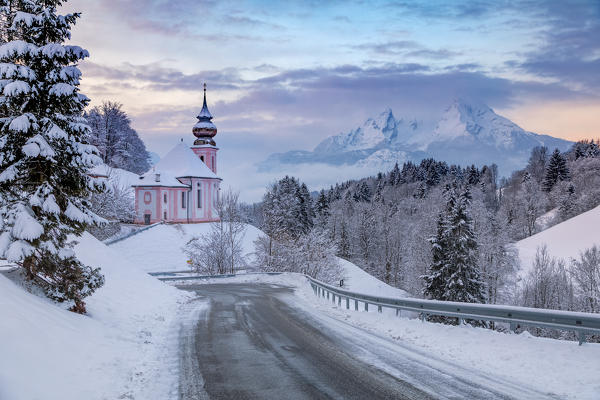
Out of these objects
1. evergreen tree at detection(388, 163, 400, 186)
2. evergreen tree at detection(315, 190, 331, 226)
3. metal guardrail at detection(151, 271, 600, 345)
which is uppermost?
evergreen tree at detection(388, 163, 400, 186)

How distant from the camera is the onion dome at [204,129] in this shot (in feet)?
272

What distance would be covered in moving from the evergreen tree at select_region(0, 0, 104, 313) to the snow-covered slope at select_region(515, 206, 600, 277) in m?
69.2

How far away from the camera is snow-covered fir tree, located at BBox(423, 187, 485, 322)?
37.9m

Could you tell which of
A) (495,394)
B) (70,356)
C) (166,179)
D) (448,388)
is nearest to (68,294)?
(70,356)

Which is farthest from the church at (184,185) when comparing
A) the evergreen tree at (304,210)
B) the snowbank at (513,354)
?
the snowbank at (513,354)

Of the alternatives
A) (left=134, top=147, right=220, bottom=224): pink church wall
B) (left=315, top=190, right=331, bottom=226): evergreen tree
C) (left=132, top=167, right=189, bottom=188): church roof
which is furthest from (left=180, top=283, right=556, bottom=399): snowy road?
(left=315, top=190, right=331, bottom=226): evergreen tree

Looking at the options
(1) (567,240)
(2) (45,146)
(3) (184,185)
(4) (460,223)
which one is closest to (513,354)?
(2) (45,146)

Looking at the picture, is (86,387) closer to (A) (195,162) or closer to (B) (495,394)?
(B) (495,394)

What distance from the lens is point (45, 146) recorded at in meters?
10.6

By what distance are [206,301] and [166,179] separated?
5041cm

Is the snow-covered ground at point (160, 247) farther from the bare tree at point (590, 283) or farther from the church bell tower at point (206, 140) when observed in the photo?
the bare tree at point (590, 283)

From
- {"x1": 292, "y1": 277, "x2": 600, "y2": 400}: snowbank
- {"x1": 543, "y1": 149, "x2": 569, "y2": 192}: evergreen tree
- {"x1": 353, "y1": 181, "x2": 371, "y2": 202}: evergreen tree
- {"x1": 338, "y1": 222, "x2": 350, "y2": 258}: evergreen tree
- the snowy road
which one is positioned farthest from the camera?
{"x1": 353, "y1": 181, "x2": 371, "y2": 202}: evergreen tree

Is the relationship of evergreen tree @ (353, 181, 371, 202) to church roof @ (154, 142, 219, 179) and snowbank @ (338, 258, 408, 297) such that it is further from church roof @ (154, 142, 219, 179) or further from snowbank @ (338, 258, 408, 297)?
snowbank @ (338, 258, 408, 297)

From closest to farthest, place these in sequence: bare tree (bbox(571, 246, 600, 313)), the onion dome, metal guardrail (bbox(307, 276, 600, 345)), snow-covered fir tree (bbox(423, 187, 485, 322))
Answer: metal guardrail (bbox(307, 276, 600, 345)), snow-covered fir tree (bbox(423, 187, 485, 322)), bare tree (bbox(571, 246, 600, 313)), the onion dome
